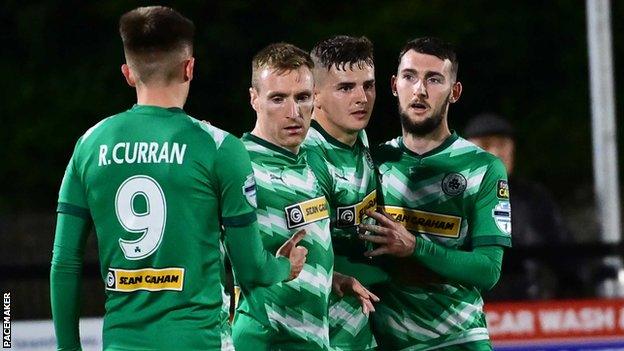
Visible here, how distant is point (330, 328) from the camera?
468cm

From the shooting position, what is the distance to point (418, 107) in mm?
4887

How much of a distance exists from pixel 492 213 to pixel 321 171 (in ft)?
2.02

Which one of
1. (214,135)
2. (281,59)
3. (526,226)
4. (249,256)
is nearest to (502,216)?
(281,59)

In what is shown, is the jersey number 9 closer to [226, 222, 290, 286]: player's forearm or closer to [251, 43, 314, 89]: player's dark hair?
[226, 222, 290, 286]: player's forearm

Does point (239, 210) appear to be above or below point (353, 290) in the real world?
above

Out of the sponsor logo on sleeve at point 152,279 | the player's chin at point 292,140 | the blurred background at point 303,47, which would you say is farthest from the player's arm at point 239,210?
the blurred background at point 303,47

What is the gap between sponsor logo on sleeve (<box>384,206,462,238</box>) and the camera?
4.89 metres

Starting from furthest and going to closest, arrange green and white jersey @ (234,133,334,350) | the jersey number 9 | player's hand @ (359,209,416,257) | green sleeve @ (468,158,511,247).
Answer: green sleeve @ (468,158,511,247), player's hand @ (359,209,416,257), green and white jersey @ (234,133,334,350), the jersey number 9

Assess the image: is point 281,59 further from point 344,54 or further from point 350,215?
point 350,215

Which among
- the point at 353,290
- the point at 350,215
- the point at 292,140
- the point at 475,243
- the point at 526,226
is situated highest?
the point at 292,140

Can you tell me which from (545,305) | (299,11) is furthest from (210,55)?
(545,305)

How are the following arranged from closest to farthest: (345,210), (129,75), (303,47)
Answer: (129,75)
(345,210)
(303,47)

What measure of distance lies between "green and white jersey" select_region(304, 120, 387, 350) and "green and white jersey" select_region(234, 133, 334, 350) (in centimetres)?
14

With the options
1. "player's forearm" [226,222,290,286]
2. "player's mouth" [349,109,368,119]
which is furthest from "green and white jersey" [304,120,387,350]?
"player's forearm" [226,222,290,286]
